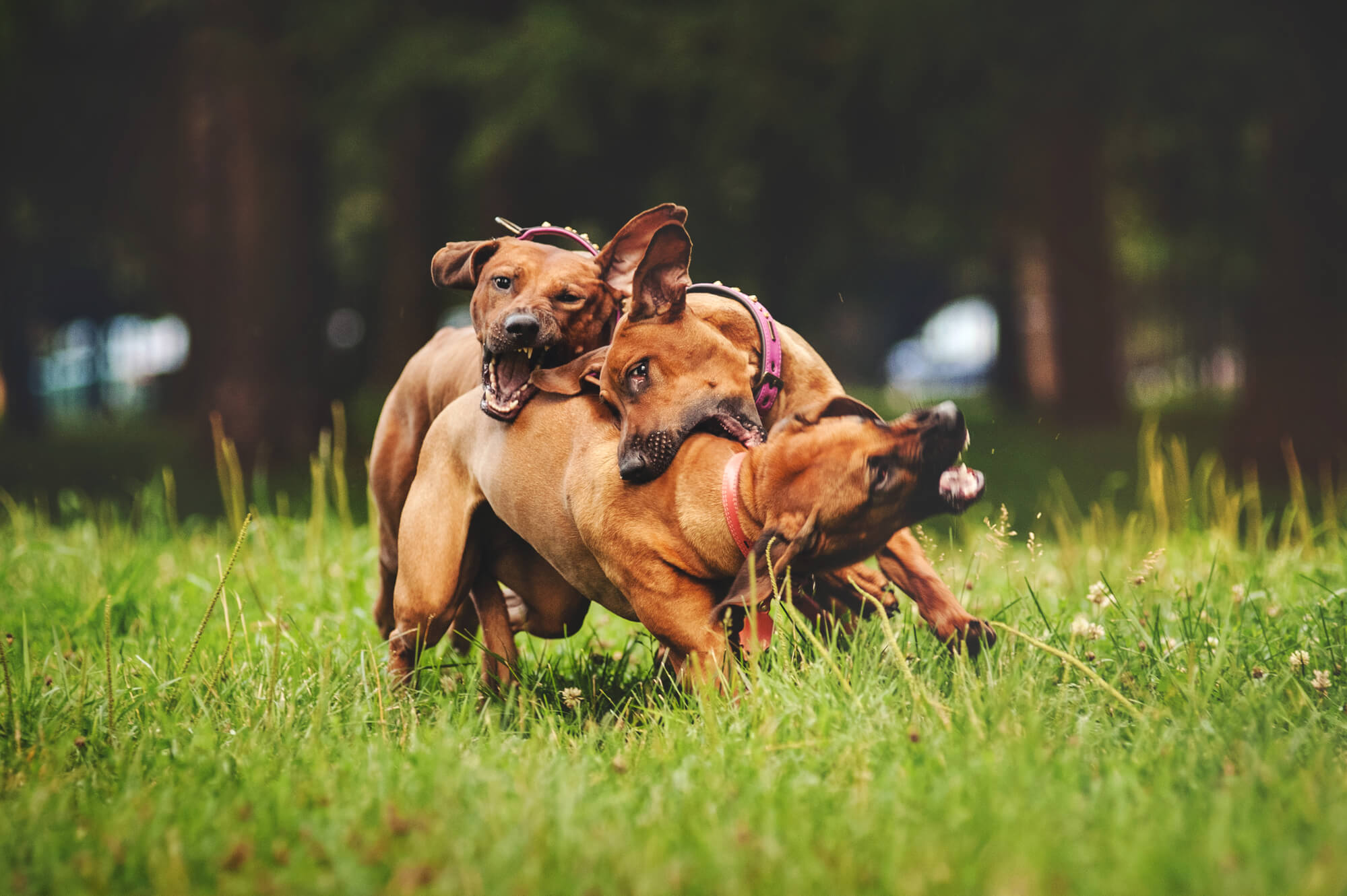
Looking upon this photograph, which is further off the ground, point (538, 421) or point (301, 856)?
point (538, 421)

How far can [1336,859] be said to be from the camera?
172 cm

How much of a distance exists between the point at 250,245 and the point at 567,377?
24.3 ft

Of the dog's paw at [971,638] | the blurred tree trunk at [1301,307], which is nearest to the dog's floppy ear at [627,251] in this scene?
the dog's paw at [971,638]

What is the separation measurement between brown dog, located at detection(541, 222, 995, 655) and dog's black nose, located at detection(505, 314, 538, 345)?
11.0 inches

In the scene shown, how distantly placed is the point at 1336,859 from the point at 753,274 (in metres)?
11.9

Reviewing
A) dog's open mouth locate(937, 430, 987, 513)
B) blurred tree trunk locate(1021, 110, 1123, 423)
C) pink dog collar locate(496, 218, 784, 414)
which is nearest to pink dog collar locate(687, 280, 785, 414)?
pink dog collar locate(496, 218, 784, 414)

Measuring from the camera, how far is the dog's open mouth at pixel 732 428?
9.18 ft

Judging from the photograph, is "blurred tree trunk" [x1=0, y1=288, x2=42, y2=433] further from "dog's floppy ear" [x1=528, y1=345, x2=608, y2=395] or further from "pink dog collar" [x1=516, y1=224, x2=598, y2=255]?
"dog's floppy ear" [x1=528, y1=345, x2=608, y2=395]

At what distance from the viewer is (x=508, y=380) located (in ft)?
10.5

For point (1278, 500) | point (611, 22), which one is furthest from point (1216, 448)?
point (611, 22)

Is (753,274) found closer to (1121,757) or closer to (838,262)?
(838,262)

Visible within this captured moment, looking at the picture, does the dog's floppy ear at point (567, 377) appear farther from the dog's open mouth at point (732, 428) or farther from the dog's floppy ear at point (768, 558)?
the dog's floppy ear at point (768, 558)

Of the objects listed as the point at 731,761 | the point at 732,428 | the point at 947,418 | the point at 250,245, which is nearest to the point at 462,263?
the point at 732,428

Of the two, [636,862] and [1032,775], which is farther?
[1032,775]
